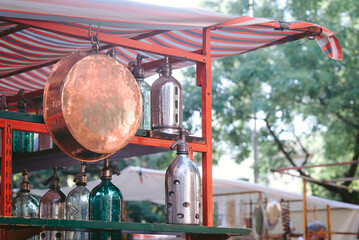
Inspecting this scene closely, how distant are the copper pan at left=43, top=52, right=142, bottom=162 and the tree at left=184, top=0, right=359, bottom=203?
30.1 ft

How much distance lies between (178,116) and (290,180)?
25175 millimetres

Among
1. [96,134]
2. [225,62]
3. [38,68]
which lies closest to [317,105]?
[225,62]

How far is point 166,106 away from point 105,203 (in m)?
0.59

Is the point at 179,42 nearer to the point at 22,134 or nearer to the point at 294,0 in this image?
the point at 22,134

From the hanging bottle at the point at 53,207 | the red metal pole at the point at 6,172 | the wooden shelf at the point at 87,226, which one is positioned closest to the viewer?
the wooden shelf at the point at 87,226

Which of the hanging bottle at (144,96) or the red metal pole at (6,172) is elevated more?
the hanging bottle at (144,96)

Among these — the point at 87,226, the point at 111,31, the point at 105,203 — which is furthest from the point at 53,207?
the point at 111,31

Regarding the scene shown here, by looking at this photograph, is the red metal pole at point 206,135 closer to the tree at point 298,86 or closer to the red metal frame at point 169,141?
the red metal frame at point 169,141

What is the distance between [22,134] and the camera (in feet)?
10.3

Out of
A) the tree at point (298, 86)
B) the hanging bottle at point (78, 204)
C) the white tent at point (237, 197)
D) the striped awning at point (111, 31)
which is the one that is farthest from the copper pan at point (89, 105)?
the tree at point (298, 86)

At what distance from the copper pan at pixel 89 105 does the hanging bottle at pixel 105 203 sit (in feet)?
1.42

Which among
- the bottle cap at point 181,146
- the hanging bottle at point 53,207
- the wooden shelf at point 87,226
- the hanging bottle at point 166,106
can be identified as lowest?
the wooden shelf at point 87,226

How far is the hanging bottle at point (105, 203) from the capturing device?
2.42 m

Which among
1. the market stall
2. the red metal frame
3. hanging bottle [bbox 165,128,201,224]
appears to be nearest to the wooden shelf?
the market stall
